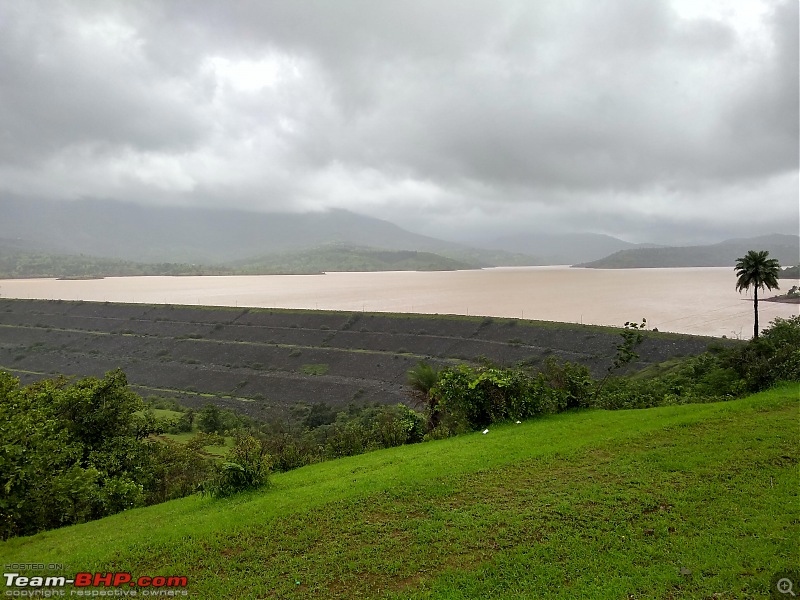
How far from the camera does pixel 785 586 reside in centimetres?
614

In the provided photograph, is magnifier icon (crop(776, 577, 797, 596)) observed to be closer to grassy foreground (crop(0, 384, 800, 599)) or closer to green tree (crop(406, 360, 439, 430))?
grassy foreground (crop(0, 384, 800, 599))

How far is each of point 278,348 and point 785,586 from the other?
59488 mm

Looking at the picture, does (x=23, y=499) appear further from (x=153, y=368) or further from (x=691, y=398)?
(x=153, y=368)

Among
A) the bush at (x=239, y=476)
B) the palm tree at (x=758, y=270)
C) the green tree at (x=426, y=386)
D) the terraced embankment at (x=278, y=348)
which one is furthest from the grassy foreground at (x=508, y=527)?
the terraced embankment at (x=278, y=348)

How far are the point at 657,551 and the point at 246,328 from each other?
69.2 metres

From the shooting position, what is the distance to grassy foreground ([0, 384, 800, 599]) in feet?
22.6

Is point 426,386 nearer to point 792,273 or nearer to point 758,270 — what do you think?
point 758,270

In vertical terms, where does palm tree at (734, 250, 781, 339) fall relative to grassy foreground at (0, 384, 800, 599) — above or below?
above

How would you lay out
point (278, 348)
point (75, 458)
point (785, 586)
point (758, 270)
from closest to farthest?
1. point (785, 586)
2. point (75, 458)
3. point (758, 270)
4. point (278, 348)

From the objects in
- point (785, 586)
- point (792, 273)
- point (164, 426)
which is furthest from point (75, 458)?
point (792, 273)

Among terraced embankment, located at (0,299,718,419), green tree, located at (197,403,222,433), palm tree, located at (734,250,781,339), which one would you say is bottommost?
green tree, located at (197,403,222,433)

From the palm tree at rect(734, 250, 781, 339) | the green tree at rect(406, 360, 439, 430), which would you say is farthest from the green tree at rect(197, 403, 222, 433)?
the palm tree at rect(734, 250, 781, 339)

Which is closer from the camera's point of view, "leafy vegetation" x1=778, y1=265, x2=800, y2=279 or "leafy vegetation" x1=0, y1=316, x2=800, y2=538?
"leafy vegetation" x1=0, y1=316, x2=800, y2=538

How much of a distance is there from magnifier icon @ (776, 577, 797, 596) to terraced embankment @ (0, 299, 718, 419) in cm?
3793
